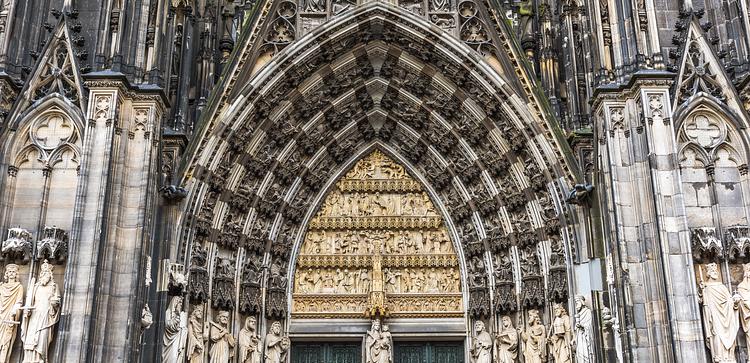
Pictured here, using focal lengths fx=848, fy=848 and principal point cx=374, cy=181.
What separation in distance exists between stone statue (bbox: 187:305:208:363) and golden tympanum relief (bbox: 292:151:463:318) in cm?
208

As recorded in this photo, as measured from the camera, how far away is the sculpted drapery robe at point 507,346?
13.4 m

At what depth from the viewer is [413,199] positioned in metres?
15.3

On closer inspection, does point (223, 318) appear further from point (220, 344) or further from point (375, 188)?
point (375, 188)

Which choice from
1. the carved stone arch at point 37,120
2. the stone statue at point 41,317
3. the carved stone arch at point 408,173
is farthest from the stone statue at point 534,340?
the carved stone arch at point 37,120

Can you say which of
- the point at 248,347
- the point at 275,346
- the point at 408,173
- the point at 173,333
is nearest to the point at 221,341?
the point at 248,347

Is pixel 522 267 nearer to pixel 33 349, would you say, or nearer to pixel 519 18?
pixel 519 18

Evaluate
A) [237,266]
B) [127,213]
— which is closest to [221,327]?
[237,266]

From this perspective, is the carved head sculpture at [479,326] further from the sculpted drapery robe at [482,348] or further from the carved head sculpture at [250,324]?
the carved head sculpture at [250,324]

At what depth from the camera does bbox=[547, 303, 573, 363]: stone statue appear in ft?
41.2

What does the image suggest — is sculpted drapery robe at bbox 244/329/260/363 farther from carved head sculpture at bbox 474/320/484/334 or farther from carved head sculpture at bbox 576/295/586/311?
carved head sculpture at bbox 576/295/586/311

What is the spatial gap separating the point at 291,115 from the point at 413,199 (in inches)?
106

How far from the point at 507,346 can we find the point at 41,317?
6989 millimetres

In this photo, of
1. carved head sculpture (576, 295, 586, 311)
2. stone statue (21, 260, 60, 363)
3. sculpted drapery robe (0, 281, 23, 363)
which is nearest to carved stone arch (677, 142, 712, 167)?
carved head sculpture (576, 295, 586, 311)

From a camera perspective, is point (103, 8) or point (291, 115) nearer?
point (103, 8)
